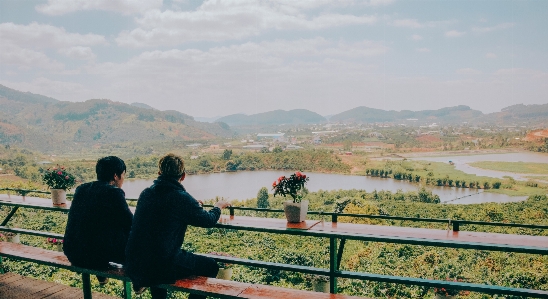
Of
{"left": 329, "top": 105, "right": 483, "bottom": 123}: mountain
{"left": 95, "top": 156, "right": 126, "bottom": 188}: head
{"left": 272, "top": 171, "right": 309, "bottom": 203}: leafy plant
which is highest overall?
{"left": 329, "top": 105, "right": 483, "bottom": 123}: mountain

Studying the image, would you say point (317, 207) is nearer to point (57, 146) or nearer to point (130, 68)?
point (57, 146)

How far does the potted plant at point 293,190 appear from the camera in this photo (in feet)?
8.04

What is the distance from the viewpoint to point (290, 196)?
2.57 meters

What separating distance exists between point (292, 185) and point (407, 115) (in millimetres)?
109295

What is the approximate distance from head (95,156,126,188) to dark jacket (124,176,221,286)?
1.23 feet

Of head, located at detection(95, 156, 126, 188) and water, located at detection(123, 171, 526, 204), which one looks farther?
water, located at detection(123, 171, 526, 204)

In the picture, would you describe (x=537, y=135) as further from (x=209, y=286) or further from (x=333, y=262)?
(x=209, y=286)

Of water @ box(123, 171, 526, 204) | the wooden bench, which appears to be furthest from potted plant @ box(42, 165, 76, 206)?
water @ box(123, 171, 526, 204)

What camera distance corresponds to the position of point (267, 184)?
44.1m

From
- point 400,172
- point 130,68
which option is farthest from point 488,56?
point 130,68

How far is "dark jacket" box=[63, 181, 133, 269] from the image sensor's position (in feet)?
6.72

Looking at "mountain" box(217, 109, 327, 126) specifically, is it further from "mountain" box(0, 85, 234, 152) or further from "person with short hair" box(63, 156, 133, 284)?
"person with short hair" box(63, 156, 133, 284)

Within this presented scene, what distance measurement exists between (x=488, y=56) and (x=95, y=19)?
312ft

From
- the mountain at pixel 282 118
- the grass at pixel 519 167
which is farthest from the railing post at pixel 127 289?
the mountain at pixel 282 118
